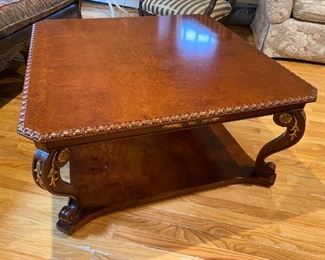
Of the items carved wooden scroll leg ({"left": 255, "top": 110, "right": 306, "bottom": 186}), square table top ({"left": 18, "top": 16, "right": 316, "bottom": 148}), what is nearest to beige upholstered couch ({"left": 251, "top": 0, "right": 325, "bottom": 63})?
square table top ({"left": 18, "top": 16, "right": 316, "bottom": 148})

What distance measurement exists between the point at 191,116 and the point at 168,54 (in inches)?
15.1

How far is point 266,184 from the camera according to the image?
1.27 metres

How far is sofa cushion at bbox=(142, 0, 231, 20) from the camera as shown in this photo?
6.54 ft

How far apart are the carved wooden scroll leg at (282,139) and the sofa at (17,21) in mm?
1229

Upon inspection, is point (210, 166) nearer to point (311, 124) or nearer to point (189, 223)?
point (189, 223)

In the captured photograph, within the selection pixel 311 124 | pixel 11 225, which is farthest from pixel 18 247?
pixel 311 124

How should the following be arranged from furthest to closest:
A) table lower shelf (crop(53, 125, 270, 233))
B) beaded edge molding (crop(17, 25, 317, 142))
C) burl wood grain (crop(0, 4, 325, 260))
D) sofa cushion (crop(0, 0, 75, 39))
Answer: sofa cushion (crop(0, 0, 75, 39)), table lower shelf (crop(53, 125, 270, 233)), burl wood grain (crop(0, 4, 325, 260)), beaded edge molding (crop(17, 25, 317, 142))

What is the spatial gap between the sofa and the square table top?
255mm

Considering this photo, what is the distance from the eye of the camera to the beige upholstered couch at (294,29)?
2.09 meters

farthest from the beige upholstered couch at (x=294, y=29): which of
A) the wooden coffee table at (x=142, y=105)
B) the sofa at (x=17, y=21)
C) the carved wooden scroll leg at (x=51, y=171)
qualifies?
the carved wooden scroll leg at (x=51, y=171)

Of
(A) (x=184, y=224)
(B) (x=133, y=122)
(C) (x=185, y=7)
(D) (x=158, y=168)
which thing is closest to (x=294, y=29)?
(C) (x=185, y=7)

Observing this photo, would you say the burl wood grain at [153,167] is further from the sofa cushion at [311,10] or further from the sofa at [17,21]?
the sofa cushion at [311,10]

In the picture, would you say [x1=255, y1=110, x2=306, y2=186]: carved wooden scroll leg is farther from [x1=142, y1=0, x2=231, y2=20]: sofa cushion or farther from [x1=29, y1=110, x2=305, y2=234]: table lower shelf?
[x1=142, y1=0, x2=231, y2=20]: sofa cushion

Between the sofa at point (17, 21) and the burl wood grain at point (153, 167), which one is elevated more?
the sofa at point (17, 21)
